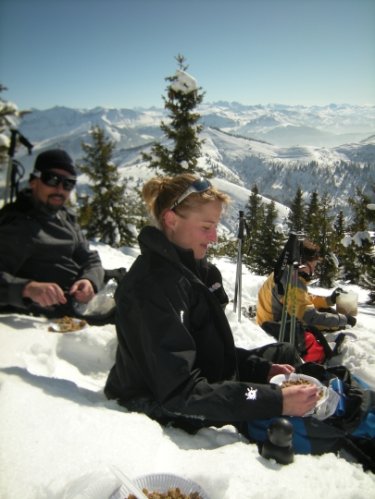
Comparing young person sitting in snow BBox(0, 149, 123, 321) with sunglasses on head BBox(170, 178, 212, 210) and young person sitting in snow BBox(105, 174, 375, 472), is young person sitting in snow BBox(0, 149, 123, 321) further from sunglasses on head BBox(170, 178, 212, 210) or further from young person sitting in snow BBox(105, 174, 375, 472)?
sunglasses on head BBox(170, 178, 212, 210)

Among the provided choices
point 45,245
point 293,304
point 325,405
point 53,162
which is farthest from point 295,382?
point 53,162

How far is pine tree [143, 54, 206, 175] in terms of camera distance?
1859 cm

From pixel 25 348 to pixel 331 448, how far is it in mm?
2902

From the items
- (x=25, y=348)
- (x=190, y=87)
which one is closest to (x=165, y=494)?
(x=25, y=348)

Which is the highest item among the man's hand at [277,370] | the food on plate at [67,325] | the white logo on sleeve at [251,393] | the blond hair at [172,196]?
the blond hair at [172,196]

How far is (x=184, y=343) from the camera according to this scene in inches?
84.6

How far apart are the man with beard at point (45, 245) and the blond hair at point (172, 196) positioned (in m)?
Answer: 1.84

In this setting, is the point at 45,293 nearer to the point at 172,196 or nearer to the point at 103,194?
the point at 172,196

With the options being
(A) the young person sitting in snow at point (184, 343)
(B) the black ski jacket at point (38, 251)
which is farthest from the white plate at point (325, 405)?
(B) the black ski jacket at point (38, 251)

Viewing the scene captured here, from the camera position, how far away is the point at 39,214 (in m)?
4.56

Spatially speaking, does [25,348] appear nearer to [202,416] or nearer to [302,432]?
[202,416]

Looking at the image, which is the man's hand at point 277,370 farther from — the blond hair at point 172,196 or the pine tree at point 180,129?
the pine tree at point 180,129

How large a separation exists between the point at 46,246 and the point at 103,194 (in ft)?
65.2

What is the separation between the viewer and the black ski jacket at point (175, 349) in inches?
82.9
